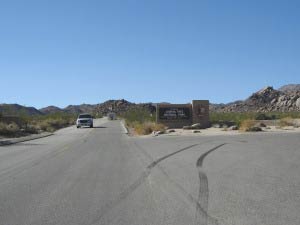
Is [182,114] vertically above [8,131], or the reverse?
[182,114]

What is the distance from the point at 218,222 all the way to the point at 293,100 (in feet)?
598

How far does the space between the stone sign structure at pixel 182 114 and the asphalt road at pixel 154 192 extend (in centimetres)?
4227

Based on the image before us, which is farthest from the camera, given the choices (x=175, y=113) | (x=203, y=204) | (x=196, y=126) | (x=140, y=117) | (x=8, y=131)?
(x=140, y=117)

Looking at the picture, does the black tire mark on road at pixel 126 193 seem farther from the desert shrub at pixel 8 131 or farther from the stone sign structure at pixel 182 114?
the stone sign structure at pixel 182 114

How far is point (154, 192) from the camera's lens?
1294cm

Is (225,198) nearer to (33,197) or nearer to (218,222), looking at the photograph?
(218,222)

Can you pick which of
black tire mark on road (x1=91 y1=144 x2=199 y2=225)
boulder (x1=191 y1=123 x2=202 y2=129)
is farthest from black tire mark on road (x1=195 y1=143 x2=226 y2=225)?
boulder (x1=191 y1=123 x2=202 y2=129)

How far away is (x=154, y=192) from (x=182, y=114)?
5177 cm

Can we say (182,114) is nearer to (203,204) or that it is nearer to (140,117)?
(140,117)

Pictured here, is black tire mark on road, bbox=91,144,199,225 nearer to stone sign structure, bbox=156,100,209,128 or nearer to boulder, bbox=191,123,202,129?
boulder, bbox=191,123,202,129

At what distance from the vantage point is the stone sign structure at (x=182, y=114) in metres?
64.0

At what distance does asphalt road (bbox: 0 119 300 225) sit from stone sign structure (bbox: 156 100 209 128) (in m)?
42.3

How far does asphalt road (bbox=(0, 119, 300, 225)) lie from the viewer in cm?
990

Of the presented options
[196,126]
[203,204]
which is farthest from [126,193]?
[196,126]
